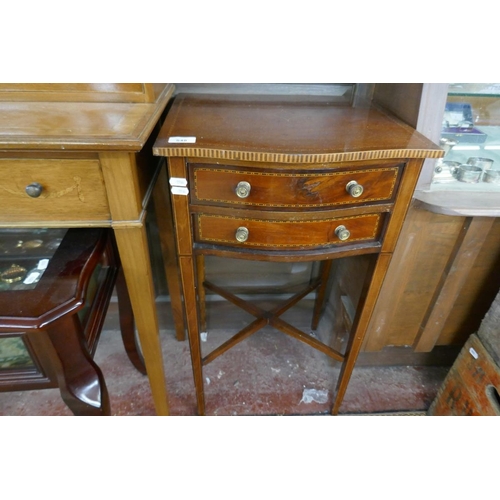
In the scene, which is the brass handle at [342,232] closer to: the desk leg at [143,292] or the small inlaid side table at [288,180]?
the small inlaid side table at [288,180]

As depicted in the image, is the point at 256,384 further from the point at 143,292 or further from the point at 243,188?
the point at 243,188

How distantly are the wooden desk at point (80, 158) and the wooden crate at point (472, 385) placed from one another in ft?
2.80

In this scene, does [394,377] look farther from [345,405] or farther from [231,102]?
[231,102]

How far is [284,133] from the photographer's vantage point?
2.26 feet

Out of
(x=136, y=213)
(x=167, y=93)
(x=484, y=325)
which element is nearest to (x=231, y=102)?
(x=167, y=93)

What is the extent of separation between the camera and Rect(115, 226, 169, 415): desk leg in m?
0.68

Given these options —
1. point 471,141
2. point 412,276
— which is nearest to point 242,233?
point 412,276

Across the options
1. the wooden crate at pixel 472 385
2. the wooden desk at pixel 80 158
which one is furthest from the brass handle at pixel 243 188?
the wooden crate at pixel 472 385

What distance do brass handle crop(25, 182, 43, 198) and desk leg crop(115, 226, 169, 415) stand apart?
14 centimetres

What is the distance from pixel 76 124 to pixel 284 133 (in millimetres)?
364

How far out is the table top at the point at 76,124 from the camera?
55 centimetres

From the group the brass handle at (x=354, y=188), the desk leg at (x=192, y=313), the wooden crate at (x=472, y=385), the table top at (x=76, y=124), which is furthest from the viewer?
the wooden crate at (x=472, y=385)

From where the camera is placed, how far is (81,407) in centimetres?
70

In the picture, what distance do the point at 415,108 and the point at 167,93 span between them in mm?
547
